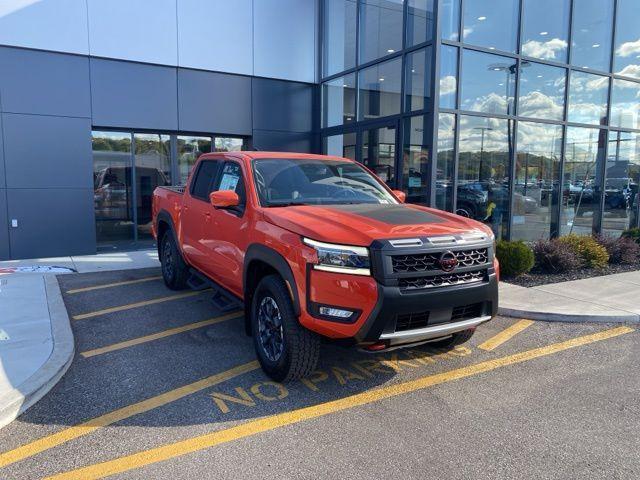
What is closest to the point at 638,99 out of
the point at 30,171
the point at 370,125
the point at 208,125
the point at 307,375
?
the point at 370,125

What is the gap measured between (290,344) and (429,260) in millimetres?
1261

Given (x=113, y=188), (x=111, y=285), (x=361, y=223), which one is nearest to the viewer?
(x=361, y=223)

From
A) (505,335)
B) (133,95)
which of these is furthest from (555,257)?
(133,95)

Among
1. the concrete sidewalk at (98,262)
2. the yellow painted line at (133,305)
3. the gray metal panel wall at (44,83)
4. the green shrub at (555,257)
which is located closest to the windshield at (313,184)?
the yellow painted line at (133,305)

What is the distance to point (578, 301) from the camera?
22.6ft

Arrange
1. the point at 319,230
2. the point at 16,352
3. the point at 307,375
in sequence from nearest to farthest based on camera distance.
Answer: the point at 319,230 → the point at 307,375 → the point at 16,352

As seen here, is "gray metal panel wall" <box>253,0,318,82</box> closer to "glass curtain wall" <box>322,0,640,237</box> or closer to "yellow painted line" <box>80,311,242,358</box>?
"glass curtain wall" <box>322,0,640,237</box>

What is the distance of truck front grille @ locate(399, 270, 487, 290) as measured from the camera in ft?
12.4

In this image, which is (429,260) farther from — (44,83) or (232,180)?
(44,83)

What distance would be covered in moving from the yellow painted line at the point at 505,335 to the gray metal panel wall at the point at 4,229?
8.88 m

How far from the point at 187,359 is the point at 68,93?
7.46m

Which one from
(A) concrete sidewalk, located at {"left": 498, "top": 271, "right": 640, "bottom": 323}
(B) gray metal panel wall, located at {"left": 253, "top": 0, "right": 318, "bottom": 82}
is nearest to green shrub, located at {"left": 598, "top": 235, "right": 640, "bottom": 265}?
(A) concrete sidewalk, located at {"left": 498, "top": 271, "right": 640, "bottom": 323}

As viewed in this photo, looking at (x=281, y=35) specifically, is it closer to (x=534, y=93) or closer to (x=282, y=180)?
(x=534, y=93)

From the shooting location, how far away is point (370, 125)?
10.6 meters
